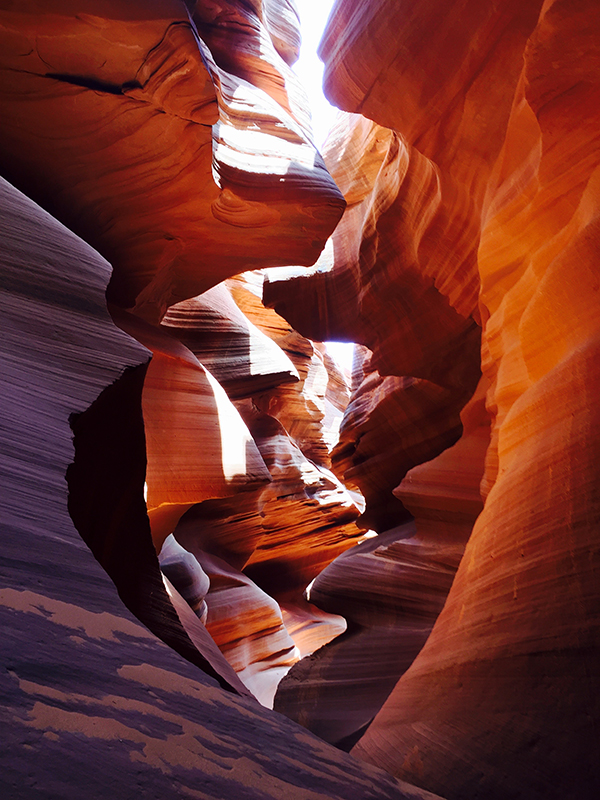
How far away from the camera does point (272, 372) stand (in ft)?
33.5

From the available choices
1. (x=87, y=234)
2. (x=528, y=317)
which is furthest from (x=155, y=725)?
(x=87, y=234)

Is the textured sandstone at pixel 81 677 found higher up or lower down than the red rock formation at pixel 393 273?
lower down

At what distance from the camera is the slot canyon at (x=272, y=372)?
121cm

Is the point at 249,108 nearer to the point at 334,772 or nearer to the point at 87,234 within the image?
the point at 87,234

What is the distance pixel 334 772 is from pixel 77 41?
4.40 metres

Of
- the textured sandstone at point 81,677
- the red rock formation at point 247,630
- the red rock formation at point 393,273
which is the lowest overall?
the red rock formation at point 247,630

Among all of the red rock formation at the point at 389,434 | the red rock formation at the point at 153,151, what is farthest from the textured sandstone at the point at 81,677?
the red rock formation at the point at 389,434

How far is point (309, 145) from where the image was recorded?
247 inches

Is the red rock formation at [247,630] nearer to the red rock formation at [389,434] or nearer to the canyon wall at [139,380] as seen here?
the canyon wall at [139,380]

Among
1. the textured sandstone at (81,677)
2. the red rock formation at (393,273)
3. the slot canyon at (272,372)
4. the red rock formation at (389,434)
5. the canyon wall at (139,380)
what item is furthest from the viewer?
the red rock formation at (389,434)

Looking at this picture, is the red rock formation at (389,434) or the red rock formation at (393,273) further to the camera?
the red rock formation at (389,434)

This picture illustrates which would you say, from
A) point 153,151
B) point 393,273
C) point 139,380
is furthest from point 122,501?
point 393,273

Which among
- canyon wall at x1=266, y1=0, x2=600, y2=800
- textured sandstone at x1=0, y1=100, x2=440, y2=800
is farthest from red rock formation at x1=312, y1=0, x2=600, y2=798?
textured sandstone at x1=0, y1=100, x2=440, y2=800

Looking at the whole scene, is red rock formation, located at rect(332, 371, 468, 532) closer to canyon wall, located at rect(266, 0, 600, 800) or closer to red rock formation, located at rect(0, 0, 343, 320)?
canyon wall, located at rect(266, 0, 600, 800)
